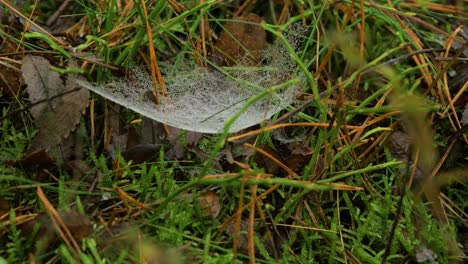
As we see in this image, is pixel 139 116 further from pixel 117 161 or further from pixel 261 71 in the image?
pixel 261 71

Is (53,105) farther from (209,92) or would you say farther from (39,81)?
(209,92)

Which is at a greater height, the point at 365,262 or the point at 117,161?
the point at 117,161

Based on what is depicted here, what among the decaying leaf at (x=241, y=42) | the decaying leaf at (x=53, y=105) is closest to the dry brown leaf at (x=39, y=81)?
the decaying leaf at (x=53, y=105)

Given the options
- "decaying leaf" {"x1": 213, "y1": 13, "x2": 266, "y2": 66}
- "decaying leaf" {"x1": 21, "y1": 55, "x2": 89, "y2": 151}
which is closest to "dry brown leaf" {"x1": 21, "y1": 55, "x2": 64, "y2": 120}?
"decaying leaf" {"x1": 21, "y1": 55, "x2": 89, "y2": 151}

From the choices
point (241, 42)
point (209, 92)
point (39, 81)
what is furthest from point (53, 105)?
point (241, 42)

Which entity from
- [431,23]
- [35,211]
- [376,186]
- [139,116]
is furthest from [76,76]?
[431,23]
